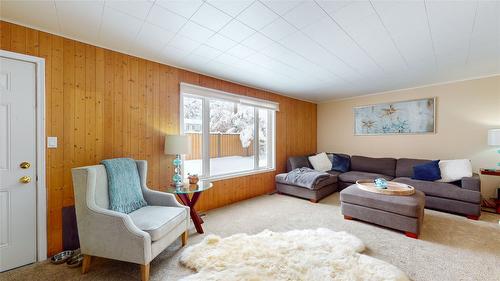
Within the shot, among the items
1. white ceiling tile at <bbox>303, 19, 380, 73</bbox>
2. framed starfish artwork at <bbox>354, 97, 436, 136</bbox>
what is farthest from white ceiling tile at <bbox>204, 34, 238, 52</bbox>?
framed starfish artwork at <bbox>354, 97, 436, 136</bbox>

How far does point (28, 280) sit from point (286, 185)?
370 centimetres

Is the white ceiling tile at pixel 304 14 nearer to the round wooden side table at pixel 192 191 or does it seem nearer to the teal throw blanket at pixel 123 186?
the round wooden side table at pixel 192 191

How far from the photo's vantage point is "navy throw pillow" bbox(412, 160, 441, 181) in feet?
11.6

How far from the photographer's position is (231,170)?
400cm

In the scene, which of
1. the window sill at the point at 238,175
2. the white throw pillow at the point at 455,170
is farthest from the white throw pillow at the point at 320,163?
the white throw pillow at the point at 455,170

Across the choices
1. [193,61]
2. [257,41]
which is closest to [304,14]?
[257,41]

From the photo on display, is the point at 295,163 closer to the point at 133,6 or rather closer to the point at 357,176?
the point at 357,176

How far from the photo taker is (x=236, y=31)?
80.7 inches

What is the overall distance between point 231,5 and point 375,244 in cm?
286

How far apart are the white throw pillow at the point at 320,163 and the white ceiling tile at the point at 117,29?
424 cm

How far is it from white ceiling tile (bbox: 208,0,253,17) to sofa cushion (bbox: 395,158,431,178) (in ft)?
14.2

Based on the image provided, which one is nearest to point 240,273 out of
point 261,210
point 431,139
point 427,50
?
point 261,210

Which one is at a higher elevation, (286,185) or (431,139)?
(431,139)

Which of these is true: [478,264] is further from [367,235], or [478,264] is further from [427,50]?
[427,50]
